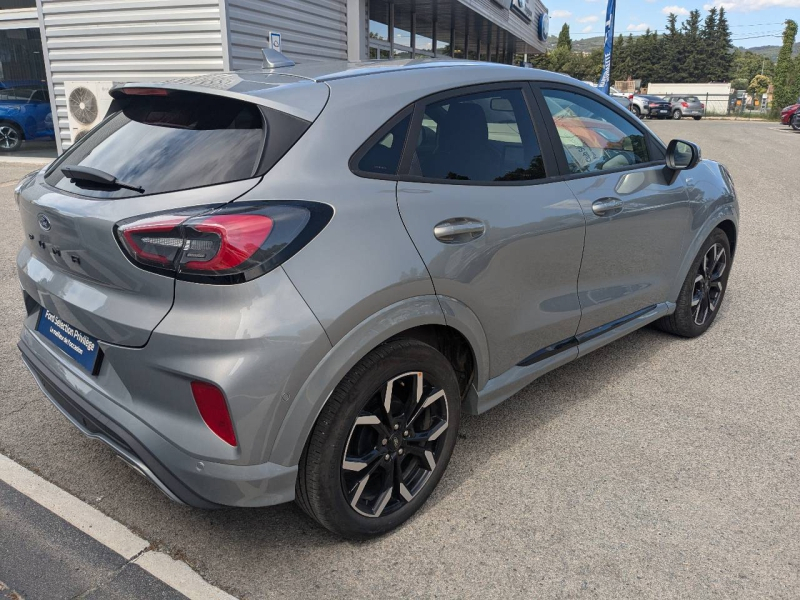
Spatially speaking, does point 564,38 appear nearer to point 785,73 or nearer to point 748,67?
point 748,67

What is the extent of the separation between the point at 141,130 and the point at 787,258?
246 inches

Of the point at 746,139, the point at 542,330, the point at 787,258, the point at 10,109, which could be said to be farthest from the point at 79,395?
the point at 746,139

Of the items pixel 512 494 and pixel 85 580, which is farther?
pixel 512 494

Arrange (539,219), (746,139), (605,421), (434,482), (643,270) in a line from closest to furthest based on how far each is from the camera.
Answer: (434,482), (539,219), (605,421), (643,270), (746,139)

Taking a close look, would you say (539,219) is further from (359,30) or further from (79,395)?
(359,30)

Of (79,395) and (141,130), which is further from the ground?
(141,130)

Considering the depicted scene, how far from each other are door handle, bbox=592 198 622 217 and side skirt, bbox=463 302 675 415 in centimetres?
60

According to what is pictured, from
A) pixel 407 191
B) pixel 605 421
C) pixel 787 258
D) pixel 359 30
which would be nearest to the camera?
pixel 407 191

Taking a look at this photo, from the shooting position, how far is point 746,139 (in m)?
22.1

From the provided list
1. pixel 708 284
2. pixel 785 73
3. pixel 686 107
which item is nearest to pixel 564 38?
pixel 785 73

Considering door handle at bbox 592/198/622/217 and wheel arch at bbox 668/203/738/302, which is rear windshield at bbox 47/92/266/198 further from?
wheel arch at bbox 668/203/738/302

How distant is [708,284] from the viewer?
447cm

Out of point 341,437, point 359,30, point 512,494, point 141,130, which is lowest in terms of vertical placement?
point 512,494

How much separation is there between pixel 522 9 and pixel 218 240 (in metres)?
25.6
